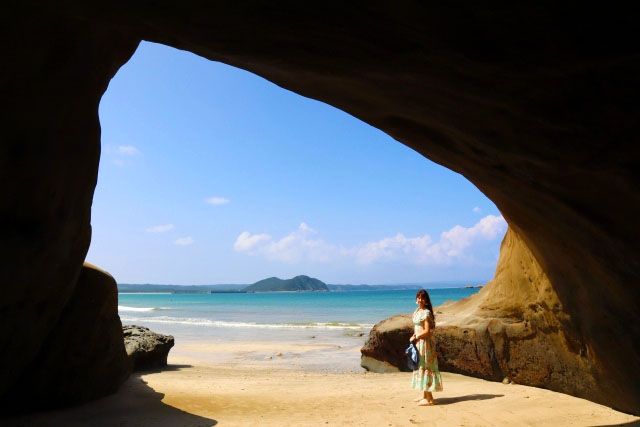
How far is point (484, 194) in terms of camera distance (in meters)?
6.04

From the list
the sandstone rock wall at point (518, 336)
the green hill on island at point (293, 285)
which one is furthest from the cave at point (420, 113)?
the green hill on island at point (293, 285)

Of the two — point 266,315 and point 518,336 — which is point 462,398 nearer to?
point 518,336

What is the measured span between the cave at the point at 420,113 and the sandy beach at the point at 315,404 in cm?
51

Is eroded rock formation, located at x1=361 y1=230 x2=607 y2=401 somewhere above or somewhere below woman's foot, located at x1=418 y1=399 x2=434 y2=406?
above

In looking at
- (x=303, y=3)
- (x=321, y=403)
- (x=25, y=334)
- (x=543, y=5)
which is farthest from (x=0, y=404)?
(x=543, y=5)

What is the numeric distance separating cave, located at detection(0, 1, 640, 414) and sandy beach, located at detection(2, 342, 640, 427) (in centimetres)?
51

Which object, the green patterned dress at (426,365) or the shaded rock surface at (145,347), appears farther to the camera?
the shaded rock surface at (145,347)

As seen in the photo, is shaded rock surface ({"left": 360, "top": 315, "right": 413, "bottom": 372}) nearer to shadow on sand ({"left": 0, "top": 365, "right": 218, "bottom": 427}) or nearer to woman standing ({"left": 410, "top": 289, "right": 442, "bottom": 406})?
woman standing ({"left": 410, "top": 289, "right": 442, "bottom": 406})

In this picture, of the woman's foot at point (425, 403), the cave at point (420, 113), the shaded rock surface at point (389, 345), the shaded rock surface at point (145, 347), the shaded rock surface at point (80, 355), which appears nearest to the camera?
the cave at point (420, 113)

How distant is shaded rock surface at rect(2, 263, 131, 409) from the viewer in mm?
5926

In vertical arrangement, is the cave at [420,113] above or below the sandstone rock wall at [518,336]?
above

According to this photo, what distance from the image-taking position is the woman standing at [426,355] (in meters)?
6.91

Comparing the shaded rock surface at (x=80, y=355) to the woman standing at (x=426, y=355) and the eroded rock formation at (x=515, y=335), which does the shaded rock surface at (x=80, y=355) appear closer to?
the woman standing at (x=426, y=355)

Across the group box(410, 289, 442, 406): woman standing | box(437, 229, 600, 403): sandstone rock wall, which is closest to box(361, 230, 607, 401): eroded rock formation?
box(437, 229, 600, 403): sandstone rock wall
